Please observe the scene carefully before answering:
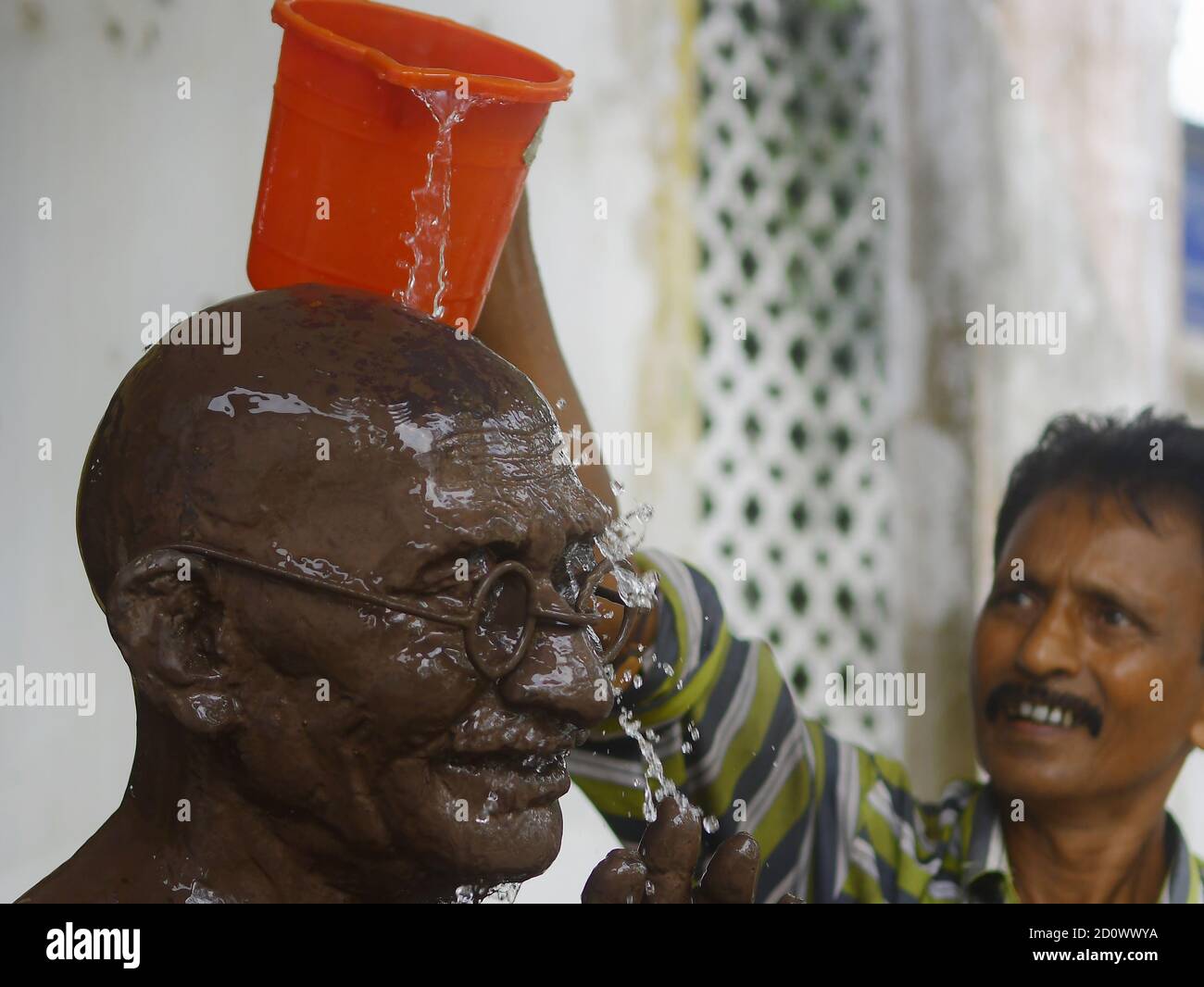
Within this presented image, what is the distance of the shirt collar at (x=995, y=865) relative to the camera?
3.22 meters

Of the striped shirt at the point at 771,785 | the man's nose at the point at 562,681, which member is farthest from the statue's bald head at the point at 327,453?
the striped shirt at the point at 771,785

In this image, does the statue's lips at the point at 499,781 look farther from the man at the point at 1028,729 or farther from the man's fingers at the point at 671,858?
the man at the point at 1028,729

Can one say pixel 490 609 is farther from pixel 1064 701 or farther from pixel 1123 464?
pixel 1123 464

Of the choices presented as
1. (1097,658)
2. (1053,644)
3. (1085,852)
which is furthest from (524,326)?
(1085,852)

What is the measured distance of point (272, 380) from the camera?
5.94 ft

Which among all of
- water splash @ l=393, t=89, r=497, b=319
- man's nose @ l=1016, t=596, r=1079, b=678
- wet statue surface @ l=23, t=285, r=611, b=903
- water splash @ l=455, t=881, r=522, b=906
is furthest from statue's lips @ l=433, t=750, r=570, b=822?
man's nose @ l=1016, t=596, r=1079, b=678

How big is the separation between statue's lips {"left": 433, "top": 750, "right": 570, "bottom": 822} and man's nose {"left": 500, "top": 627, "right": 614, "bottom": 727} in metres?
0.08

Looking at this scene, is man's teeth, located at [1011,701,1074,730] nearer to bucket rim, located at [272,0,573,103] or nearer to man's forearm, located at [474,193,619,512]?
man's forearm, located at [474,193,619,512]

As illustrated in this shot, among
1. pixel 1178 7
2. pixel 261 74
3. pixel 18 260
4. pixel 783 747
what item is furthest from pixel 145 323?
pixel 1178 7

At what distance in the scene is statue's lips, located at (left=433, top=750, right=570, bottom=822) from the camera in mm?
1767

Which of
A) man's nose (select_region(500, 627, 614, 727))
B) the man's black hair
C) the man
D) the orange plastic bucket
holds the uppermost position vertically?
the orange plastic bucket

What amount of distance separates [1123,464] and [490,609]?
2.07 meters

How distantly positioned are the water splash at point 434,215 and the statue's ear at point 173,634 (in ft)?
1.82

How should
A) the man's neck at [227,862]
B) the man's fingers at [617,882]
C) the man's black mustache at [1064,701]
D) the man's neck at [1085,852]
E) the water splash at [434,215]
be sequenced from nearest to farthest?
the man's fingers at [617,882] → the man's neck at [227,862] → the water splash at [434,215] → the man's black mustache at [1064,701] → the man's neck at [1085,852]
